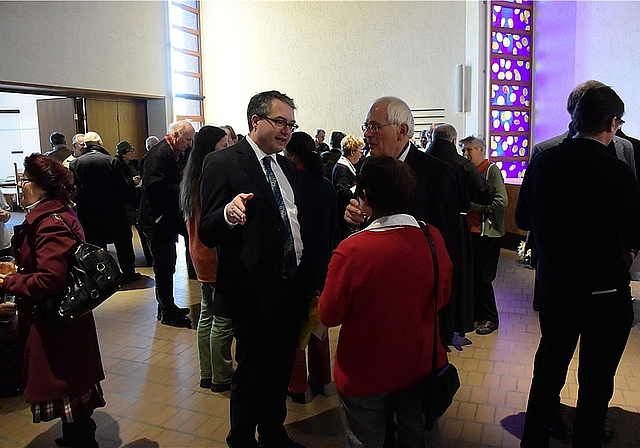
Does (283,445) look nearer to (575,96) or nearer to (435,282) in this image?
(435,282)

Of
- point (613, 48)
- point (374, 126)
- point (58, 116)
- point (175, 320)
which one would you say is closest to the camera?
point (374, 126)

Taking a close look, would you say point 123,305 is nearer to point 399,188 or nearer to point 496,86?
point 399,188

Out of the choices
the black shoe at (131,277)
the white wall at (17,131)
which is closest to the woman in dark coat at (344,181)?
the black shoe at (131,277)

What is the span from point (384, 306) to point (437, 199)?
30.2 inches

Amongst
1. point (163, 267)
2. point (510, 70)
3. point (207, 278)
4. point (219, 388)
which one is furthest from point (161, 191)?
point (510, 70)

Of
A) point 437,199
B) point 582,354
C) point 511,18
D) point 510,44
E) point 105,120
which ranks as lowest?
point 582,354

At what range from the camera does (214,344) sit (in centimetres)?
338

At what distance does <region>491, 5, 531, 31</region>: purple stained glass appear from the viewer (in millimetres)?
9945

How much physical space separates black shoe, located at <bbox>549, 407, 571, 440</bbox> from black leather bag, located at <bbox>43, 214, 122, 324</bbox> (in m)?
2.24

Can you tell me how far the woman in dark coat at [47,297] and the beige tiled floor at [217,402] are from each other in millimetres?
561

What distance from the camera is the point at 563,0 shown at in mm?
9789

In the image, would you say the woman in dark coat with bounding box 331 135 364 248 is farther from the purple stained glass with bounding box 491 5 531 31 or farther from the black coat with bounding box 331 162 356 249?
the purple stained glass with bounding box 491 5 531 31

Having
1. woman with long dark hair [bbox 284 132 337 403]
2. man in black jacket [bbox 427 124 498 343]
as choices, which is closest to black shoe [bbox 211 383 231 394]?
woman with long dark hair [bbox 284 132 337 403]

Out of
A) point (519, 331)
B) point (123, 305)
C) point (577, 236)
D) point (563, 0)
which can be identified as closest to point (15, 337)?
point (123, 305)
